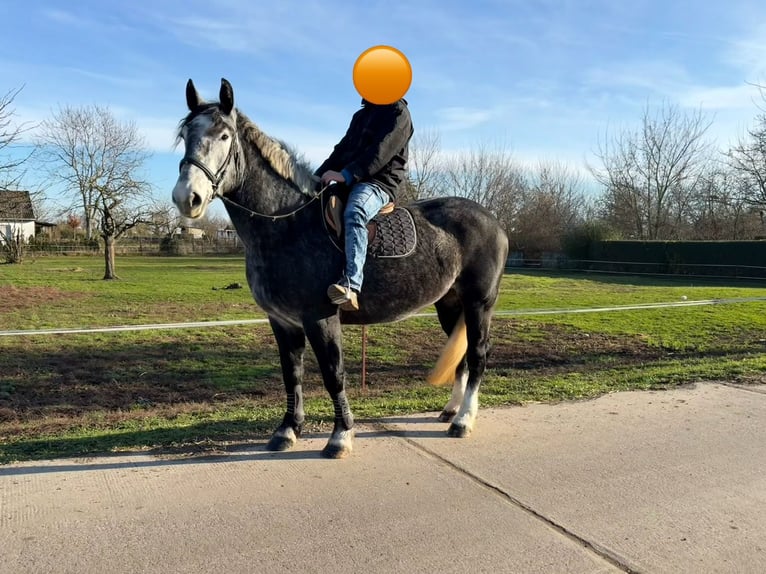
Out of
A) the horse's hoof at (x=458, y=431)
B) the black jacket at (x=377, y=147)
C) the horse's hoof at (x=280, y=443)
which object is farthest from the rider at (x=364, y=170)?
the horse's hoof at (x=458, y=431)

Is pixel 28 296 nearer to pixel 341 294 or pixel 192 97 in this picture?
pixel 192 97

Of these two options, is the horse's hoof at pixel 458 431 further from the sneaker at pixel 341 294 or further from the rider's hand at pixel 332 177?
the rider's hand at pixel 332 177

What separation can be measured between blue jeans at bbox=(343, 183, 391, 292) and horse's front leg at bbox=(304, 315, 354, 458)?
Answer: 0.35 metres

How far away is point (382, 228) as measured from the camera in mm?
4199

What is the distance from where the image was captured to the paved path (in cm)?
266

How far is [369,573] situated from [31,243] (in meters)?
50.9

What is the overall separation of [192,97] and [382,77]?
1418mm

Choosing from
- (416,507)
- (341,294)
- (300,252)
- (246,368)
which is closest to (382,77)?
(300,252)

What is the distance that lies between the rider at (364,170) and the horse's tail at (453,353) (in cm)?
124

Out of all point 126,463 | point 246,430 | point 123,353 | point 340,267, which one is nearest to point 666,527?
point 340,267

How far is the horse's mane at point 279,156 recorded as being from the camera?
3902 millimetres

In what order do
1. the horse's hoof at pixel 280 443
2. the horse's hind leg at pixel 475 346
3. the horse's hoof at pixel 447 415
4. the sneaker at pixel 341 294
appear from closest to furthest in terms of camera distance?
the sneaker at pixel 341 294 → the horse's hoof at pixel 280 443 → the horse's hind leg at pixel 475 346 → the horse's hoof at pixel 447 415

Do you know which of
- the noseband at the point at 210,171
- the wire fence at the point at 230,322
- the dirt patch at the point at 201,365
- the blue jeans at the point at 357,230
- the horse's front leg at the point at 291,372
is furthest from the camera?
the wire fence at the point at 230,322

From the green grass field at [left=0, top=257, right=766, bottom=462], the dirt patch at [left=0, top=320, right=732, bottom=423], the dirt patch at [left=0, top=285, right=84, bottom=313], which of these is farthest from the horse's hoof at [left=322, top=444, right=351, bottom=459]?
the dirt patch at [left=0, top=285, right=84, bottom=313]
